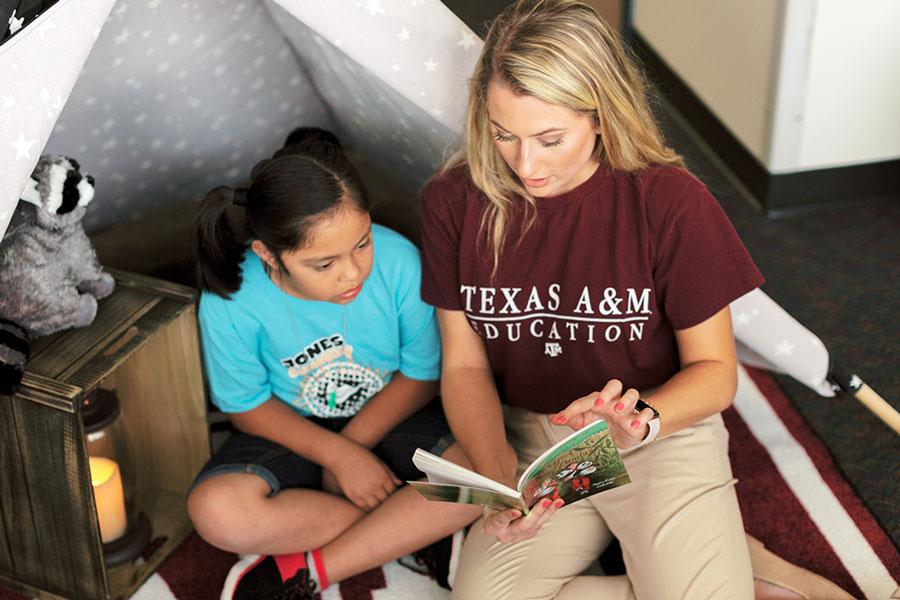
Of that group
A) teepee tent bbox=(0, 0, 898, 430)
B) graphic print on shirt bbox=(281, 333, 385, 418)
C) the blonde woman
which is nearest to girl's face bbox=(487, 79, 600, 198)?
the blonde woman

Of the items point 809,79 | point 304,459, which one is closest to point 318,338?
point 304,459

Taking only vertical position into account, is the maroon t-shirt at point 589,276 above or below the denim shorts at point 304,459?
above

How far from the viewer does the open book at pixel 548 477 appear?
1.16m

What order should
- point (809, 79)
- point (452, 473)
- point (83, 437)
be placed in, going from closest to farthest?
point (452, 473)
point (83, 437)
point (809, 79)

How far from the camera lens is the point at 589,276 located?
1.37 m

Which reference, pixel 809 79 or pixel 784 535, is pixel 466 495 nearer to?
pixel 784 535

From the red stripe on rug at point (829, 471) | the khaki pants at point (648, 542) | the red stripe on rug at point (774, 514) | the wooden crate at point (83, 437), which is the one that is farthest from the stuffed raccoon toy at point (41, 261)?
the red stripe on rug at point (829, 471)

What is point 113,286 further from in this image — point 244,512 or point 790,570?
point 790,570

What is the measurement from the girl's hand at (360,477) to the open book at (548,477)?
0.31 metres

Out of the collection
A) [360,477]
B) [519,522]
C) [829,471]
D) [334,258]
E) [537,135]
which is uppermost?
[537,135]

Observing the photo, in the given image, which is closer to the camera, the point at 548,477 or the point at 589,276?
the point at 548,477

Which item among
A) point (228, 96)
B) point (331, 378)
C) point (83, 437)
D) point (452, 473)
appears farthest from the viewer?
point (228, 96)

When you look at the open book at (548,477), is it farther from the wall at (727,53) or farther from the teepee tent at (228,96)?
the wall at (727,53)

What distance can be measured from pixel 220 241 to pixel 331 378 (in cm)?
26
